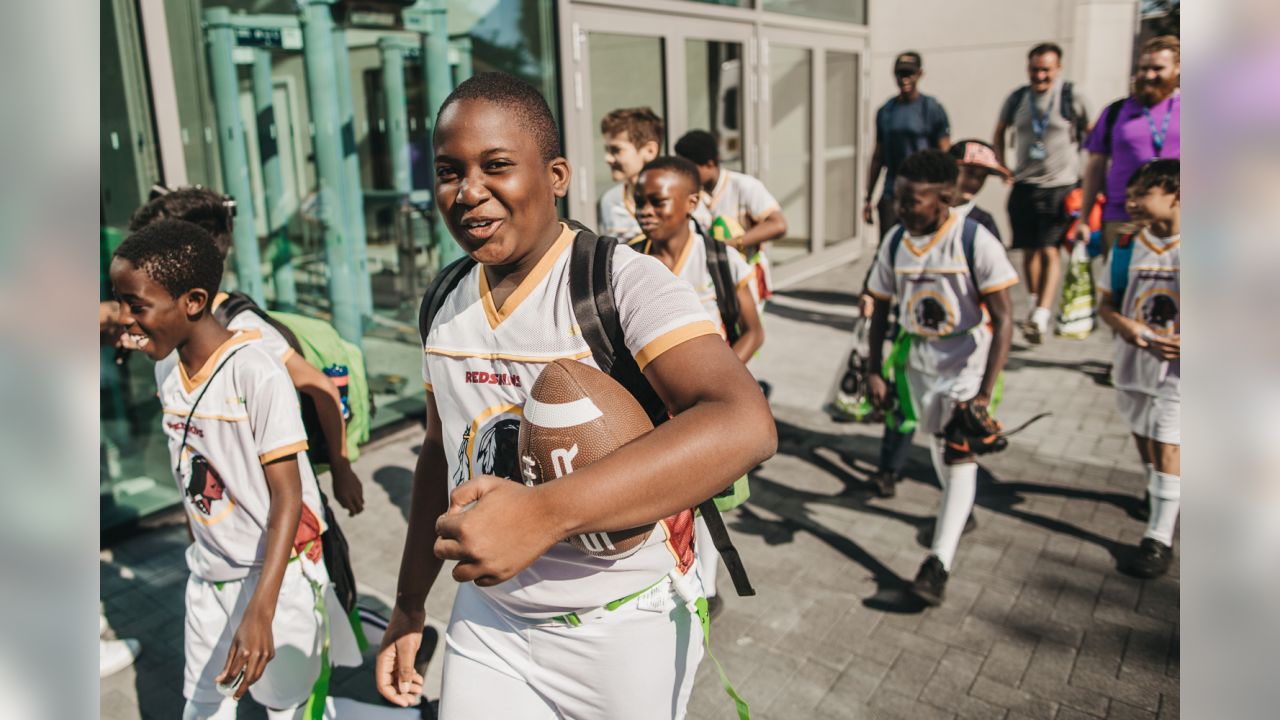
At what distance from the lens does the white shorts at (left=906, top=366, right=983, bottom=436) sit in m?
4.51

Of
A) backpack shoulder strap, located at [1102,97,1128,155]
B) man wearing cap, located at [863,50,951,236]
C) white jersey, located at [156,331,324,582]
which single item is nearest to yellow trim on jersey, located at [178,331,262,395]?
white jersey, located at [156,331,324,582]

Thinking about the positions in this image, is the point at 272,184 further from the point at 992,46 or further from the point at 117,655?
the point at 992,46

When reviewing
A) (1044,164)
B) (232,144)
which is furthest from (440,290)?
(1044,164)

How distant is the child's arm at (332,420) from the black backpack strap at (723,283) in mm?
1691

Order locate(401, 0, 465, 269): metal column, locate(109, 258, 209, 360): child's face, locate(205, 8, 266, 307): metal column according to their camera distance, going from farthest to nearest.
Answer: locate(401, 0, 465, 269): metal column, locate(205, 8, 266, 307): metal column, locate(109, 258, 209, 360): child's face

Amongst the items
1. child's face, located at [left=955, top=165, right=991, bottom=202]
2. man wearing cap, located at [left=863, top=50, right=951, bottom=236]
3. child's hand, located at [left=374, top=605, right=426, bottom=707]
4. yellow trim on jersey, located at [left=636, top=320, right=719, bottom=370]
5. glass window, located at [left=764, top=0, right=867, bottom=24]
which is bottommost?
child's hand, located at [left=374, top=605, right=426, bottom=707]

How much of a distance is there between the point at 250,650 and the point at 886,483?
13.2 feet

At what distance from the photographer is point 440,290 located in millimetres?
2148

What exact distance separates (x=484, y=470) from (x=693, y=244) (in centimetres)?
255

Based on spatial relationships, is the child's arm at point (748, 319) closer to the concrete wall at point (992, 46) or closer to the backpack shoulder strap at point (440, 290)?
the backpack shoulder strap at point (440, 290)

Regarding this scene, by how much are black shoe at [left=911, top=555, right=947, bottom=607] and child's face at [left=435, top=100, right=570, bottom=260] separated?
318cm

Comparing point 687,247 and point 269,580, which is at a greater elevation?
point 687,247

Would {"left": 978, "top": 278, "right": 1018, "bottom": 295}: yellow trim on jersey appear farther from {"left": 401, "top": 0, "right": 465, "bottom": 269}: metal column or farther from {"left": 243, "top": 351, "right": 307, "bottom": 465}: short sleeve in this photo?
{"left": 401, "top": 0, "right": 465, "bottom": 269}: metal column

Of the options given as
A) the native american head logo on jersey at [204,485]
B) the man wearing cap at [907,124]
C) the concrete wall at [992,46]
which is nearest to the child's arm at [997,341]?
the native american head logo on jersey at [204,485]
